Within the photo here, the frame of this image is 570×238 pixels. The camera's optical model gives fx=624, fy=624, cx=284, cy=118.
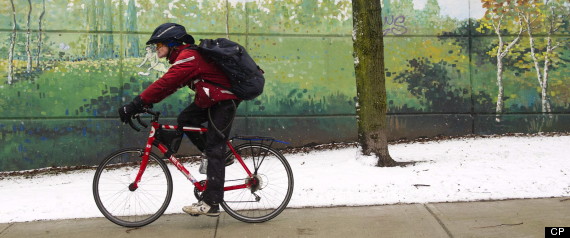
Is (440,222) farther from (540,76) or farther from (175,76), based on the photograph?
(540,76)

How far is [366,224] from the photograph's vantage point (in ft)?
15.3

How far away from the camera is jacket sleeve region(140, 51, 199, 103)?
439cm

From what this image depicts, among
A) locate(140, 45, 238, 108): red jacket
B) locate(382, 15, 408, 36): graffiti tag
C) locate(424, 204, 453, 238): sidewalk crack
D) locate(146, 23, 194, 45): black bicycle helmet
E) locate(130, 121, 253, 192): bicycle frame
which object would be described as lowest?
locate(424, 204, 453, 238): sidewalk crack

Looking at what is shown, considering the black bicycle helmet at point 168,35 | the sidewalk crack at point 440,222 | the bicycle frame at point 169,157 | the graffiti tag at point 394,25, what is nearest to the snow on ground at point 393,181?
the sidewalk crack at point 440,222

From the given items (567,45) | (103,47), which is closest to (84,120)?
(103,47)

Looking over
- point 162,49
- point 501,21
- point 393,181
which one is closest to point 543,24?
point 501,21

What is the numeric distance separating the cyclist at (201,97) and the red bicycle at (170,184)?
0.15 meters

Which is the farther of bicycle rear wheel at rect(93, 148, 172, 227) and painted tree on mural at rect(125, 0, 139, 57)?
painted tree on mural at rect(125, 0, 139, 57)

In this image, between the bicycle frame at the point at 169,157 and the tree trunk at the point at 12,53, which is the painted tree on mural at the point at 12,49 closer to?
the tree trunk at the point at 12,53

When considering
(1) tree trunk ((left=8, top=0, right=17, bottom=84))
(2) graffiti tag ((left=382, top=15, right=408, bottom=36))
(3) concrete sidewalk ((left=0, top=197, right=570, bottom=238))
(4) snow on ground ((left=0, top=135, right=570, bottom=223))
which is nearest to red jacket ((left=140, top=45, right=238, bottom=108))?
(3) concrete sidewalk ((left=0, top=197, right=570, bottom=238))

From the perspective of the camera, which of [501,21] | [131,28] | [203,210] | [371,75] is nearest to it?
[203,210]

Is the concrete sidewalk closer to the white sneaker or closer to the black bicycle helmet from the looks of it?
the white sneaker

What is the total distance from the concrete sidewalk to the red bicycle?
11 centimetres

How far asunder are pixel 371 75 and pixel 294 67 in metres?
1.86
